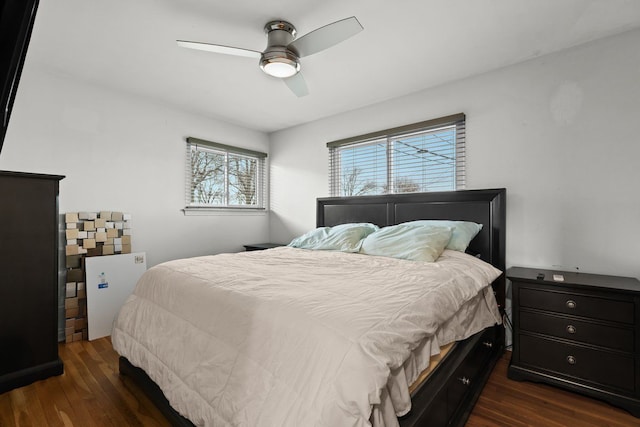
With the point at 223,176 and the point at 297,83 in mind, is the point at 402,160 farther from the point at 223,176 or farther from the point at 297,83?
the point at 223,176

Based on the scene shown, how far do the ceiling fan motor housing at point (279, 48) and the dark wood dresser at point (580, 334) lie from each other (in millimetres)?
2212

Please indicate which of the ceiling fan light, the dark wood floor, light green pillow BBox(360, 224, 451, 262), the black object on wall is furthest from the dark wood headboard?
the black object on wall

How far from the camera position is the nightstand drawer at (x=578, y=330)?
1.84m

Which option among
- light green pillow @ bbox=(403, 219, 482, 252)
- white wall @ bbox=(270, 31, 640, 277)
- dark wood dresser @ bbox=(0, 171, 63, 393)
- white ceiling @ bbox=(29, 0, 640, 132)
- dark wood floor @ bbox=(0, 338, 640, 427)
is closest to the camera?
dark wood floor @ bbox=(0, 338, 640, 427)

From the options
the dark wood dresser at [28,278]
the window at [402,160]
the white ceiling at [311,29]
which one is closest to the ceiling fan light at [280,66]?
the white ceiling at [311,29]

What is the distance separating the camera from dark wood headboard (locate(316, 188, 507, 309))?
2.61 metres

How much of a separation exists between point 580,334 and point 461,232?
982mm

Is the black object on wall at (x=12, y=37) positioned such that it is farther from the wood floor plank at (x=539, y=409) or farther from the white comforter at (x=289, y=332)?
the wood floor plank at (x=539, y=409)

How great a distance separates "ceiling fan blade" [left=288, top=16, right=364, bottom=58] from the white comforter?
146cm

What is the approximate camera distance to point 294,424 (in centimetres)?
94

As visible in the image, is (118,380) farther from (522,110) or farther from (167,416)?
(522,110)

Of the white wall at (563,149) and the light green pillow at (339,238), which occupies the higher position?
the white wall at (563,149)

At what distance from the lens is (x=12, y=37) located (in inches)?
14.8

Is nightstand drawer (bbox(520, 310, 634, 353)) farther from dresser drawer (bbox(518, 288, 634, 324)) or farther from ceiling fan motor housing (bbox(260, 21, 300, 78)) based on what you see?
ceiling fan motor housing (bbox(260, 21, 300, 78))
